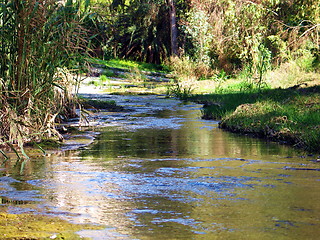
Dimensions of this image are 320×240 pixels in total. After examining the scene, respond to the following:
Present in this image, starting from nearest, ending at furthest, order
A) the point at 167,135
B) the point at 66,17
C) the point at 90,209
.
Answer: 1. the point at 90,209
2. the point at 66,17
3. the point at 167,135

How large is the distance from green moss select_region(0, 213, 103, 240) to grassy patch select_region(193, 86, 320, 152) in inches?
185

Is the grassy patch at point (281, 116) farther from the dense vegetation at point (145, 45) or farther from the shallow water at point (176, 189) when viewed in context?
the dense vegetation at point (145, 45)

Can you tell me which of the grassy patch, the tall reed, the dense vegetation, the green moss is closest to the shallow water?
the green moss

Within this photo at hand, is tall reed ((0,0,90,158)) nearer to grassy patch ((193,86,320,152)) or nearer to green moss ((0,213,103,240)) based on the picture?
green moss ((0,213,103,240))

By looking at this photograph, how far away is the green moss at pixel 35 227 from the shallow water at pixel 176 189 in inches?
5.3

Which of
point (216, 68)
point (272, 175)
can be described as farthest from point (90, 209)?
point (216, 68)

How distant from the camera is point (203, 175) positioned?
643 centimetres

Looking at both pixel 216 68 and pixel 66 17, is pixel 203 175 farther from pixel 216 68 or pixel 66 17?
pixel 216 68

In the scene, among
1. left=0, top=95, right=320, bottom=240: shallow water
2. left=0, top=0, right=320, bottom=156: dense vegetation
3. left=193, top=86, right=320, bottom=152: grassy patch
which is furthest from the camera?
left=193, top=86, right=320, bottom=152: grassy patch

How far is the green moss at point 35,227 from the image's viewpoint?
13.5ft

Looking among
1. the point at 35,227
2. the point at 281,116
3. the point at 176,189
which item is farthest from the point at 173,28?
the point at 35,227

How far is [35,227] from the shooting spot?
4328mm

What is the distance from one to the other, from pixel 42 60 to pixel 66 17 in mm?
736

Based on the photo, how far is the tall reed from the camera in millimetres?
7477
